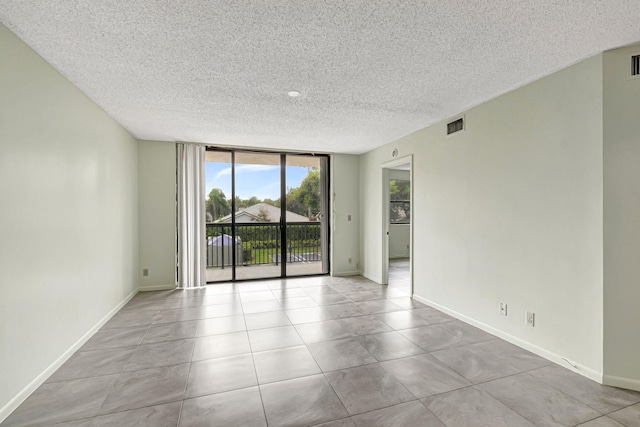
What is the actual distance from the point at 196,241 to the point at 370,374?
3667 mm

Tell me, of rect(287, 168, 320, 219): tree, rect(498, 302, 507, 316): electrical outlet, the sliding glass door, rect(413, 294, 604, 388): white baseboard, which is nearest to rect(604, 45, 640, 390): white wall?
rect(413, 294, 604, 388): white baseboard

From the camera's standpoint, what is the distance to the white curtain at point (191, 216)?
482 cm

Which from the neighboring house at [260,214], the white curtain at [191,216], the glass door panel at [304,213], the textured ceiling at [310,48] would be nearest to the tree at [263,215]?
the neighboring house at [260,214]

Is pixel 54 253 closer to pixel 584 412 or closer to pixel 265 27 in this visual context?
pixel 265 27

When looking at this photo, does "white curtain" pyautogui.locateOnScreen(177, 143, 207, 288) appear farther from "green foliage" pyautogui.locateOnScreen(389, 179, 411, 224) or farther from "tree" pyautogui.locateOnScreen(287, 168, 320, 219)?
"green foliage" pyautogui.locateOnScreen(389, 179, 411, 224)

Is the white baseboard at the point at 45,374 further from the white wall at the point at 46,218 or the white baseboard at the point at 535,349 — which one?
the white baseboard at the point at 535,349

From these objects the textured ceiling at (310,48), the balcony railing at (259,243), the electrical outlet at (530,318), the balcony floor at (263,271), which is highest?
the textured ceiling at (310,48)

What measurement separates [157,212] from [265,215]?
5.93ft

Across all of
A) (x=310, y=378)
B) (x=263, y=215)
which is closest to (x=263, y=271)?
(x=263, y=215)

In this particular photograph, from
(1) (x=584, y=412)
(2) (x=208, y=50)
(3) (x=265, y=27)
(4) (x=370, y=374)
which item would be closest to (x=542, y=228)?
(1) (x=584, y=412)

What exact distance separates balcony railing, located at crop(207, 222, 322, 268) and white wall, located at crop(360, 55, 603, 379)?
2.65 m

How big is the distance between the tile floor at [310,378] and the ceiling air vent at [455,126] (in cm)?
228

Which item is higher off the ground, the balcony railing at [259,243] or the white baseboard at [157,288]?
the balcony railing at [259,243]

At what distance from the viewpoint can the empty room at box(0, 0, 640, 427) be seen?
1.81 metres
